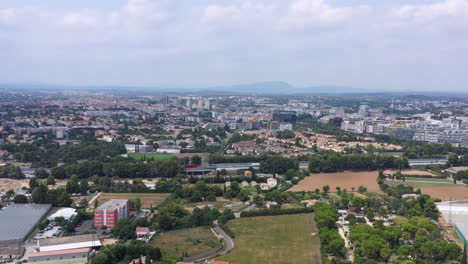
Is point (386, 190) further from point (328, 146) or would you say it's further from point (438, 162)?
point (328, 146)

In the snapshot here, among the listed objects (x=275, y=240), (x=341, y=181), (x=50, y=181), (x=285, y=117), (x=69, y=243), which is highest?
(x=285, y=117)

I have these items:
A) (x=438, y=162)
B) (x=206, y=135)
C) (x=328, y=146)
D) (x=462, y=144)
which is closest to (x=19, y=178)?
(x=206, y=135)

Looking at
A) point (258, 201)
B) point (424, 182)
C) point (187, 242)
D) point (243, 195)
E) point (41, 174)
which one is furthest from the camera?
point (41, 174)

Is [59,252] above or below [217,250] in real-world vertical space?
above

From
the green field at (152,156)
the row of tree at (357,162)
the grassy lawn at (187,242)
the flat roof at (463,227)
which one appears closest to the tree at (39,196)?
the grassy lawn at (187,242)

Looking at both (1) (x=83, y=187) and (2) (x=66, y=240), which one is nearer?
(2) (x=66, y=240)

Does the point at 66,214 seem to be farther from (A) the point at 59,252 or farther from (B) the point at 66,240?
(A) the point at 59,252

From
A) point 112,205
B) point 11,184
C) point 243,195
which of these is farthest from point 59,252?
point 11,184
